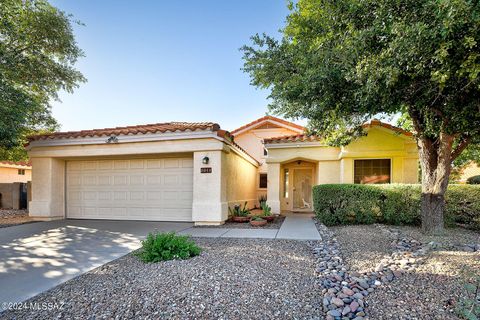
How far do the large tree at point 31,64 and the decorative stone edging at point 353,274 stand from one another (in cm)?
983

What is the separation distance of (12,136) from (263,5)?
9.88 metres

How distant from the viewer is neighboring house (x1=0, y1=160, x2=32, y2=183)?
62.8 feet

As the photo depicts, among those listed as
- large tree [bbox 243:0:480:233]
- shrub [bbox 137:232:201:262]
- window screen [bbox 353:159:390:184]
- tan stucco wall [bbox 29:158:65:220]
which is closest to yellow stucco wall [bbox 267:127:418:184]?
window screen [bbox 353:159:390:184]

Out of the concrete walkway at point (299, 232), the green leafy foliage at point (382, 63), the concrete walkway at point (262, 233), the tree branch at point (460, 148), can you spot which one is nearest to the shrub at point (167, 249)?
the concrete walkway at point (262, 233)

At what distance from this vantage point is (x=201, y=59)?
36.9 ft

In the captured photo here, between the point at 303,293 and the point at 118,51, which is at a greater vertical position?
the point at 118,51

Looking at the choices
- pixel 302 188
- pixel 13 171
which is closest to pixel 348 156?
pixel 302 188

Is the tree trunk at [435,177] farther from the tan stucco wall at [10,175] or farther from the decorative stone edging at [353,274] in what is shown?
the tan stucco wall at [10,175]

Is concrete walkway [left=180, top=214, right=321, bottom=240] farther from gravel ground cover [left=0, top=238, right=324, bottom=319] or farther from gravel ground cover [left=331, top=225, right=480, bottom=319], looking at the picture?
gravel ground cover [left=0, top=238, right=324, bottom=319]

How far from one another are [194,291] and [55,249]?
4411 millimetres

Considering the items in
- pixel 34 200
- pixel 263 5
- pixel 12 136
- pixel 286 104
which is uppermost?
pixel 263 5

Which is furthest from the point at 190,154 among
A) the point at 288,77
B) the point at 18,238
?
the point at 18,238

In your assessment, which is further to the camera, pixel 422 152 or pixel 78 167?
pixel 78 167

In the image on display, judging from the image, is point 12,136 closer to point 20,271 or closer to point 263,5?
point 20,271
